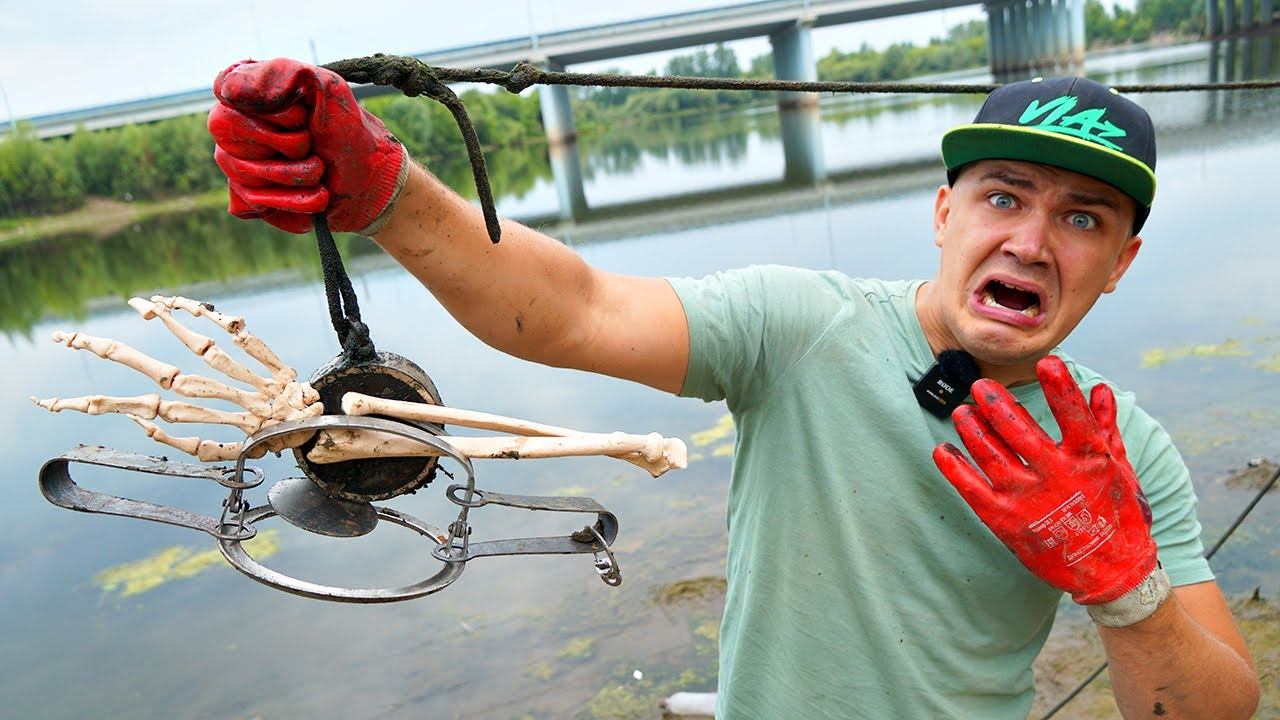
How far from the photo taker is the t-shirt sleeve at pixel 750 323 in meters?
1.93

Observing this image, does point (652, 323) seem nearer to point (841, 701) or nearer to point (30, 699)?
point (841, 701)

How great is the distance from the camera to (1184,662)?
1.91m

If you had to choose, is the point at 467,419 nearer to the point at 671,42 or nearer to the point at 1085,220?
the point at 1085,220

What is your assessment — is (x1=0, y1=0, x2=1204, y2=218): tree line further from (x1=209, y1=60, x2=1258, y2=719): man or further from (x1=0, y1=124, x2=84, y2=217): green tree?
(x1=209, y1=60, x2=1258, y2=719): man

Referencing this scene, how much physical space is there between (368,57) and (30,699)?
525cm

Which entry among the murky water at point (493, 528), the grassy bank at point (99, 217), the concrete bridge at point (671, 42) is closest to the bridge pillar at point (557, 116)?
the concrete bridge at point (671, 42)

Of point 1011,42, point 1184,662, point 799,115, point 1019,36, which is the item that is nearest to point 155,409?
point 1184,662

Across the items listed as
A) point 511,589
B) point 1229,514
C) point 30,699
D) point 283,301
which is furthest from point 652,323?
point 283,301

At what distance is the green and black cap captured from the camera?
1.83m

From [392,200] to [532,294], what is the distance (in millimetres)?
352

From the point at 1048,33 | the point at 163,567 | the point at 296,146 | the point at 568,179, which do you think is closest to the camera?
the point at 296,146

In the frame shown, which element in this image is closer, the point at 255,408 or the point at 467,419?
the point at 255,408

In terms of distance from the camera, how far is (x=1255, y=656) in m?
3.85

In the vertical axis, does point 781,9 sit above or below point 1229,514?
above
